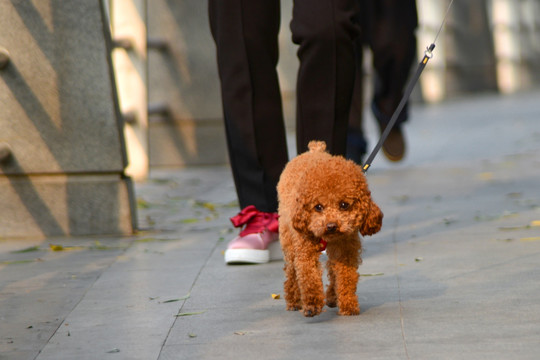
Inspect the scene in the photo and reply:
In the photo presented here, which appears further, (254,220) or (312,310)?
(254,220)

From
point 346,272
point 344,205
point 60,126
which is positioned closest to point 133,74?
point 60,126

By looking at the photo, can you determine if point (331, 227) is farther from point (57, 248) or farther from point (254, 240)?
point (57, 248)

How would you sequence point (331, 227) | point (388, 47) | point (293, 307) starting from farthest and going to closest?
point (388, 47) → point (293, 307) → point (331, 227)

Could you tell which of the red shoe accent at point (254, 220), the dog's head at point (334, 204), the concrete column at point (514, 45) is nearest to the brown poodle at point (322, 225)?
the dog's head at point (334, 204)

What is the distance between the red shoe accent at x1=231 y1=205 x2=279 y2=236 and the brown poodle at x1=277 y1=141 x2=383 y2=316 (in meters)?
0.87

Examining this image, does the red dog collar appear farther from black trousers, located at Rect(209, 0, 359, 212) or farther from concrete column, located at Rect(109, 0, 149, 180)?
concrete column, located at Rect(109, 0, 149, 180)

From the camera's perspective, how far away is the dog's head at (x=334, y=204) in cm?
283

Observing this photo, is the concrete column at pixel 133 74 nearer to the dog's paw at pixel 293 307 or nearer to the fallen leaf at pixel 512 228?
the fallen leaf at pixel 512 228

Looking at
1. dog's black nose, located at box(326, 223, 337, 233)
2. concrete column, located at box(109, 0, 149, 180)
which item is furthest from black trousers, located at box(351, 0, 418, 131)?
dog's black nose, located at box(326, 223, 337, 233)

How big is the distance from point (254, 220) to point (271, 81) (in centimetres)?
56

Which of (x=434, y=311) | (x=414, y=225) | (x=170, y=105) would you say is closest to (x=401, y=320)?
(x=434, y=311)

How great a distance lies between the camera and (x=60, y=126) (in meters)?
Answer: 4.74

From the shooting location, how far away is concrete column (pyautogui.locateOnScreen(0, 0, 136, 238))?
4688mm

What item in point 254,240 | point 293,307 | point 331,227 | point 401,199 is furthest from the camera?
point 401,199
